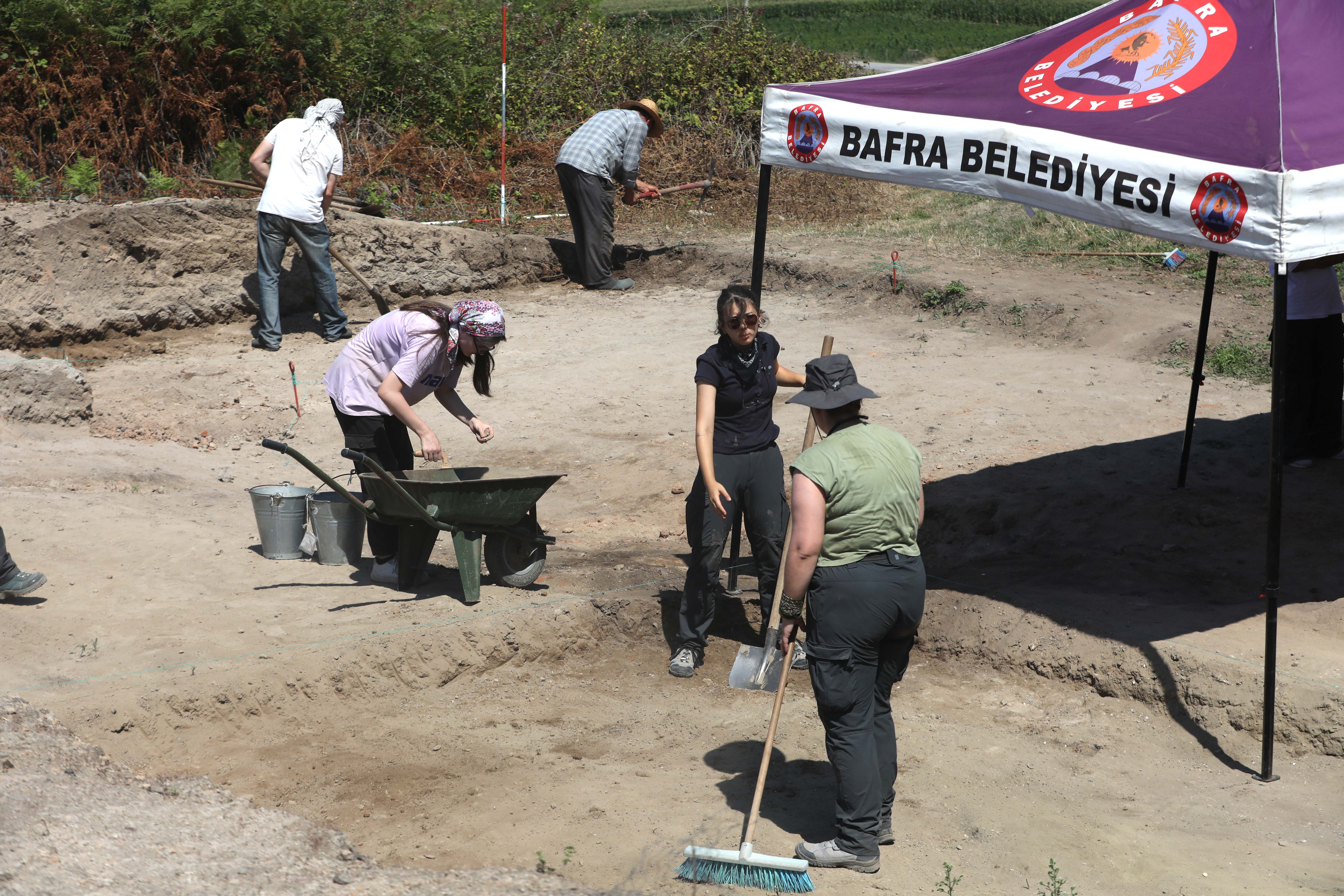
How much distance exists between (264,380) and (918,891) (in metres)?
7.68

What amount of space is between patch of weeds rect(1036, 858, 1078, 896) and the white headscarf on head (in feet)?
28.3

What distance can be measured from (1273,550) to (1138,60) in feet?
7.08

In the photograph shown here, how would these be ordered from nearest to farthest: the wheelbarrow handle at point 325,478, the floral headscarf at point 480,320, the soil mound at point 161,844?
the soil mound at point 161,844
the wheelbarrow handle at point 325,478
the floral headscarf at point 480,320

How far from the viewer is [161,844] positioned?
362 centimetres

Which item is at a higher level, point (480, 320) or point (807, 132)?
point (807, 132)

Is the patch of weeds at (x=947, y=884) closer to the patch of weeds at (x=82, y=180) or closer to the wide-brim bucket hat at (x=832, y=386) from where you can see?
the wide-brim bucket hat at (x=832, y=386)

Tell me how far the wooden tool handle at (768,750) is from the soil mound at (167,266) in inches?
337

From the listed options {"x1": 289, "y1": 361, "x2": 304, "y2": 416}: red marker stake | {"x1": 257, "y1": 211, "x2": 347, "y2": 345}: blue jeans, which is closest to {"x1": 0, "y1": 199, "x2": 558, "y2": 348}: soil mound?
{"x1": 257, "y1": 211, "x2": 347, "y2": 345}: blue jeans

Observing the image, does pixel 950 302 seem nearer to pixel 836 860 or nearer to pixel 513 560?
pixel 513 560

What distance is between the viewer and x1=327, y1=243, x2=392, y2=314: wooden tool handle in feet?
33.7

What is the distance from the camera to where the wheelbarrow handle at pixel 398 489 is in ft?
16.9

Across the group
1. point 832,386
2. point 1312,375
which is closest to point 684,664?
point 832,386

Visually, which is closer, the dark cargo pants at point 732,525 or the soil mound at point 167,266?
the dark cargo pants at point 732,525

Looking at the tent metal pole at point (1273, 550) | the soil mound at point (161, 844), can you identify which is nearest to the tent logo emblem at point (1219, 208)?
the tent metal pole at point (1273, 550)
